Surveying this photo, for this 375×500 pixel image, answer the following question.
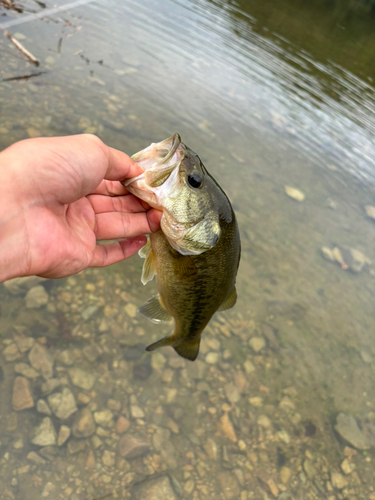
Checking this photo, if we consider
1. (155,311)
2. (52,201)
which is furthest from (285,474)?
(52,201)

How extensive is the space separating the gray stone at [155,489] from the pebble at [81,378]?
3.45 ft

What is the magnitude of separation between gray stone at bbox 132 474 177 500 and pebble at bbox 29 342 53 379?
1.39 meters

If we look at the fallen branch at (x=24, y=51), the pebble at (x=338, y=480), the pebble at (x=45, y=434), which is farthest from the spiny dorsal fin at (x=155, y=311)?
the fallen branch at (x=24, y=51)

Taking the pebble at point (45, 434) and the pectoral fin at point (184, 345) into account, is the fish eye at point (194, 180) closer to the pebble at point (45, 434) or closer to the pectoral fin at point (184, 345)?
the pectoral fin at point (184, 345)

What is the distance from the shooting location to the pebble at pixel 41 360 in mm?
3571

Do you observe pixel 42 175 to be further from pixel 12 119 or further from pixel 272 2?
pixel 272 2

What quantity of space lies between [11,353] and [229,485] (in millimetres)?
2609

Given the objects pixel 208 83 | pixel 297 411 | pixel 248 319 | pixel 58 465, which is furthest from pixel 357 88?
pixel 58 465

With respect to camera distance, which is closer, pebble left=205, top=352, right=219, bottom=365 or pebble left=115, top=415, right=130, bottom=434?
pebble left=115, top=415, right=130, bottom=434

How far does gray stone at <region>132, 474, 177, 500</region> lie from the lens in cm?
318

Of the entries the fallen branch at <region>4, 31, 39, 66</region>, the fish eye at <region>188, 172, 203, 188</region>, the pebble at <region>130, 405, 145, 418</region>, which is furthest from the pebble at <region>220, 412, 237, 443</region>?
the fallen branch at <region>4, 31, 39, 66</region>

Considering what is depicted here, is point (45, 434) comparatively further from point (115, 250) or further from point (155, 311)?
point (115, 250)

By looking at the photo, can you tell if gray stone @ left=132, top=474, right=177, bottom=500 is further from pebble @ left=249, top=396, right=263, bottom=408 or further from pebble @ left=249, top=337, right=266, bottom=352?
pebble @ left=249, top=337, right=266, bottom=352

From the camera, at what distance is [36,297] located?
158 inches
